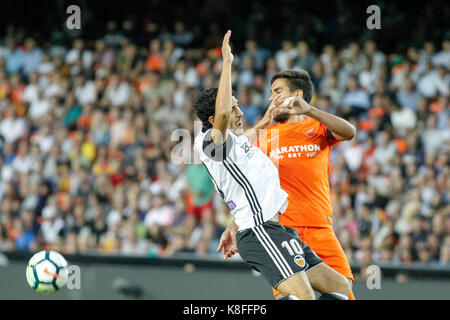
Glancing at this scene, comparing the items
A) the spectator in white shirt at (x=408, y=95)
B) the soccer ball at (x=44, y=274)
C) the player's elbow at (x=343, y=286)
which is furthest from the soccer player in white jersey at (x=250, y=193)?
the spectator in white shirt at (x=408, y=95)

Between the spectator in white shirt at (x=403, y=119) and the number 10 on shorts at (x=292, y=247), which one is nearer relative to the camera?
the number 10 on shorts at (x=292, y=247)

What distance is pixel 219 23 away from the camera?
1532 cm

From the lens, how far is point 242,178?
5484 millimetres

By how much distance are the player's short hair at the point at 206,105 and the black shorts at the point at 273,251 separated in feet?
2.86

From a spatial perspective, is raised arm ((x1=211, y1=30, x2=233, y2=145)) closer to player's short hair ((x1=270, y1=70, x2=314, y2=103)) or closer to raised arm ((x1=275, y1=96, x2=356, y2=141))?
raised arm ((x1=275, y1=96, x2=356, y2=141))

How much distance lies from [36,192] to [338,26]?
629 centimetres

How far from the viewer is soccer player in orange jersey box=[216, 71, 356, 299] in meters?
6.09

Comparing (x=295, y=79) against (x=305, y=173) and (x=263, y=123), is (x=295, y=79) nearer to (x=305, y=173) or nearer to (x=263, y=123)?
(x=263, y=123)

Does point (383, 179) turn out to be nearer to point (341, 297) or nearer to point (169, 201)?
point (169, 201)

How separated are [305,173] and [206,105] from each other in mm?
1132

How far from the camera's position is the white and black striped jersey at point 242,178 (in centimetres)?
546

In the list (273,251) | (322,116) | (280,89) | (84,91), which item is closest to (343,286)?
(273,251)

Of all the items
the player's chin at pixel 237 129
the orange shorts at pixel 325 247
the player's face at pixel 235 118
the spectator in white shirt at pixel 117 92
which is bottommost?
the orange shorts at pixel 325 247

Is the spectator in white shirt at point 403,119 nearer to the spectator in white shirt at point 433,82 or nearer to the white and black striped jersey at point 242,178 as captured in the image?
the spectator in white shirt at point 433,82
